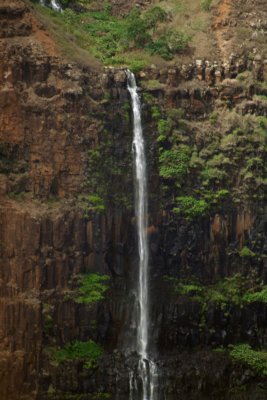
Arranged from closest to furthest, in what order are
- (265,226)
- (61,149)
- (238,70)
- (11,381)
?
1. (11,381)
2. (61,149)
3. (265,226)
4. (238,70)

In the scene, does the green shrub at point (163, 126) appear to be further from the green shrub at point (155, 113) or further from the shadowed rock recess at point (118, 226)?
the green shrub at point (155, 113)

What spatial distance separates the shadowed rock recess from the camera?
83.0ft

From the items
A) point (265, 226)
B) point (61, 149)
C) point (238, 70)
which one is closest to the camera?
point (61, 149)

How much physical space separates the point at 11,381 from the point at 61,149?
7793 millimetres

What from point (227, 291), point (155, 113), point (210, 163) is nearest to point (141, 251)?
point (227, 291)

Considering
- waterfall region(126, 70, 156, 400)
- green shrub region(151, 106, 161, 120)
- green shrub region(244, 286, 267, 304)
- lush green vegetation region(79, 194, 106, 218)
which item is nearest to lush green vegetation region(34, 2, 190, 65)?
green shrub region(151, 106, 161, 120)

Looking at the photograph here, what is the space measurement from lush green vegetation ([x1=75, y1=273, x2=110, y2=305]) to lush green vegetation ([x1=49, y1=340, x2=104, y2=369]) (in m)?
1.37

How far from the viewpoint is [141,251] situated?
27.2 m

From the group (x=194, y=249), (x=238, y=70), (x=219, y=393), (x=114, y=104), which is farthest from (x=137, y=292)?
(x=238, y=70)

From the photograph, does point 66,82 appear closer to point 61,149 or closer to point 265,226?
point 61,149

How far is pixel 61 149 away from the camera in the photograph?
26734 millimetres

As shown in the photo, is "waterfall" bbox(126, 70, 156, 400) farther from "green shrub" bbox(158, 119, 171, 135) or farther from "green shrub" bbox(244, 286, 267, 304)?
"green shrub" bbox(244, 286, 267, 304)

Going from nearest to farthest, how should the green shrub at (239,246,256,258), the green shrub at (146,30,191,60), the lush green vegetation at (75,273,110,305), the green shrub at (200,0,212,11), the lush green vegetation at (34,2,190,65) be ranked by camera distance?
the lush green vegetation at (75,273,110,305) → the green shrub at (239,246,256,258) → the lush green vegetation at (34,2,190,65) → the green shrub at (146,30,191,60) → the green shrub at (200,0,212,11)

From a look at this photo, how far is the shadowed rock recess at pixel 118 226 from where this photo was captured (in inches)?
997
